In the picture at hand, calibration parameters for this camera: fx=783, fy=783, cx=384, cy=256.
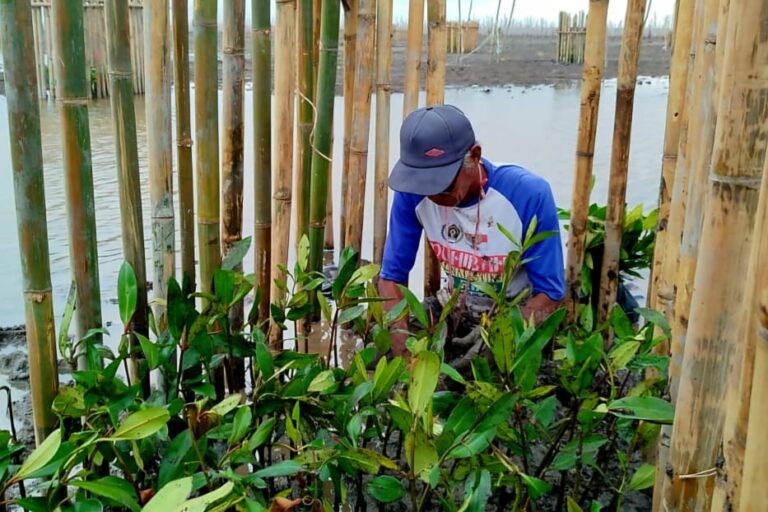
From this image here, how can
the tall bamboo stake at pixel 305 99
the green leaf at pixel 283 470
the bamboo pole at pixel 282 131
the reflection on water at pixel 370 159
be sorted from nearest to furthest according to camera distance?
the green leaf at pixel 283 470 → the bamboo pole at pixel 282 131 → the tall bamboo stake at pixel 305 99 → the reflection on water at pixel 370 159

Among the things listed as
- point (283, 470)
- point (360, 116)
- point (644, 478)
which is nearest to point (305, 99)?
point (360, 116)

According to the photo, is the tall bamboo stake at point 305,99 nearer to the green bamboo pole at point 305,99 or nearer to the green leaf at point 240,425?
the green bamboo pole at point 305,99

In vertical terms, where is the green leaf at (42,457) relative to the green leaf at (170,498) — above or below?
below

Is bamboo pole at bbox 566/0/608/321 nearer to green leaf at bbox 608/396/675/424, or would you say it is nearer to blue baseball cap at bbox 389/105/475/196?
blue baseball cap at bbox 389/105/475/196

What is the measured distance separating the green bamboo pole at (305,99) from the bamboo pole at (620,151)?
100cm

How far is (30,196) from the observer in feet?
5.24

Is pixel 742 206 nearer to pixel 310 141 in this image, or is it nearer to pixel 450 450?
pixel 450 450

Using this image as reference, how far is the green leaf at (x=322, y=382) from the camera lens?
167 cm

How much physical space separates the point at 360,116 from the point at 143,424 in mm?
1876

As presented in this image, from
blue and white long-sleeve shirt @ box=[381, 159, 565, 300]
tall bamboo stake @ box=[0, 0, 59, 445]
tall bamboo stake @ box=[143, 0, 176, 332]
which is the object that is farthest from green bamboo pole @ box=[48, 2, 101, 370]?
blue and white long-sleeve shirt @ box=[381, 159, 565, 300]

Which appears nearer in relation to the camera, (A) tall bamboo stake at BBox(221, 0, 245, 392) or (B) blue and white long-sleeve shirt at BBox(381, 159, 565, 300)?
(A) tall bamboo stake at BBox(221, 0, 245, 392)

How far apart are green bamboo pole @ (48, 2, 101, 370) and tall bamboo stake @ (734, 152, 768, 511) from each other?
4.30ft

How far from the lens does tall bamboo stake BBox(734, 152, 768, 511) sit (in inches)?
35.4

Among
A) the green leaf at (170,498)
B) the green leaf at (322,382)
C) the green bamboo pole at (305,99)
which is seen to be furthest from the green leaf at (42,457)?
the green bamboo pole at (305,99)
